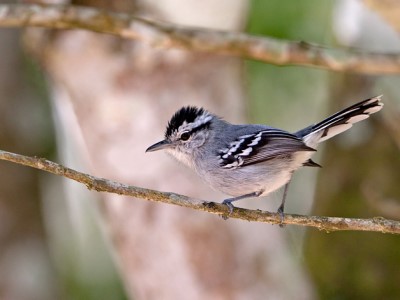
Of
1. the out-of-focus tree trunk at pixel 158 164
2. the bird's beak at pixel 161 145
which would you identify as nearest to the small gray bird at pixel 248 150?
the bird's beak at pixel 161 145

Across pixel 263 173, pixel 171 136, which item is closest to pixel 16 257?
pixel 171 136

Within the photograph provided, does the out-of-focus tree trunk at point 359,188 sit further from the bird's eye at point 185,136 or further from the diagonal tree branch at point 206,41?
the bird's eye at point 185,136

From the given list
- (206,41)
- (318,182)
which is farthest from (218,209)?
(318,182)

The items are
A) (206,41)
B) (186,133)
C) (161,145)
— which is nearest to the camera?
(161,145)

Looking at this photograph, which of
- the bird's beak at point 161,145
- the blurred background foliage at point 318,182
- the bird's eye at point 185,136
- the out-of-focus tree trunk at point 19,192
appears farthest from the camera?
the blurred background foliage at point 318,182

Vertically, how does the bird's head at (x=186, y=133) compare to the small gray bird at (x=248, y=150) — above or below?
above

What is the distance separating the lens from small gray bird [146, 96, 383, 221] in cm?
400

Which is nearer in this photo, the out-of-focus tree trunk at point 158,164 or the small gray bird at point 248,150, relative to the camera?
the small gray bird at point 248,150

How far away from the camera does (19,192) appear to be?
6.58 meters

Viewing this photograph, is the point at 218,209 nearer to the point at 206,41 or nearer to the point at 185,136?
the point at 185,136

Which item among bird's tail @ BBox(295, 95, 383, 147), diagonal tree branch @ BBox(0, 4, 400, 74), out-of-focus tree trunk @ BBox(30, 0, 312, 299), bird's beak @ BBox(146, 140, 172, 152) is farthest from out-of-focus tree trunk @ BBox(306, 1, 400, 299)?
bird's beak @ BBox(146, 140, 172, 152)

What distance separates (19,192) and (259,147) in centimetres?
321

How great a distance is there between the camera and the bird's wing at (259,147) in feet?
13.1

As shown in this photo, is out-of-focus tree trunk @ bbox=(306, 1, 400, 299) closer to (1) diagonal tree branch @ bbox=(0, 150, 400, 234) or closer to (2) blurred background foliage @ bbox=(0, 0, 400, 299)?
(2) blurred background foliage @ bbox=(0, 0, 400, 299)
